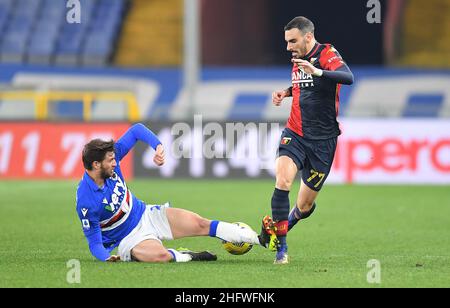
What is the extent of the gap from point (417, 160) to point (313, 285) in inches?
505

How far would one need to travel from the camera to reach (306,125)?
10.5 meters

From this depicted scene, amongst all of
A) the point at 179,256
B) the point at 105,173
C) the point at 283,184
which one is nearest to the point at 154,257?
the point at 179,256

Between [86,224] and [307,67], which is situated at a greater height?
[307,67]

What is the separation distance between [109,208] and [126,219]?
0.23 meters

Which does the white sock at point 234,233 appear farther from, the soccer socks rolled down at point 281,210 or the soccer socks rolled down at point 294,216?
the soccer socks rolled down at point 294,216

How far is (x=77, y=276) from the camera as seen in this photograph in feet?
28.9

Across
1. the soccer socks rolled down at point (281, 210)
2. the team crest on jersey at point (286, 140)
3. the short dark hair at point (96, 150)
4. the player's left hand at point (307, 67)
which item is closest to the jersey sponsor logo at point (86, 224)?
the short dark hair at point (96, 150)

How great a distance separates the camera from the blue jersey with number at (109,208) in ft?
31.3

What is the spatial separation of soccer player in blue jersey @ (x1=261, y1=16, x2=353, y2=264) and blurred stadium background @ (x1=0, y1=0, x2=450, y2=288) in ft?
33.3

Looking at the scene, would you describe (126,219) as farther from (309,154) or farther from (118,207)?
(309,154)

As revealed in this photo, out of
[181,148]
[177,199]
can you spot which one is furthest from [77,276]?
[181,148]
